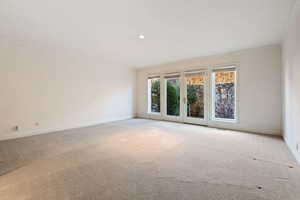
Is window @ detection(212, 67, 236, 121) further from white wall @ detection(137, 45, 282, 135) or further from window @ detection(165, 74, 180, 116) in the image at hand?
window @ detection(165, 74, 180, 116)

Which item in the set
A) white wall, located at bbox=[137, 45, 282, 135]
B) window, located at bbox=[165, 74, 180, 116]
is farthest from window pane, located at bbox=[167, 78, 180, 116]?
white wall, located at bbox=[137, 45, 282, 135]

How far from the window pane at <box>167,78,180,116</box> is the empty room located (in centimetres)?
6

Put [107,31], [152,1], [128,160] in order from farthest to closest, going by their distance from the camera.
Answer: [107,31] → [128,160] → [152,1]

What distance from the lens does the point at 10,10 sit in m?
2.47

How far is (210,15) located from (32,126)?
5.02 meters

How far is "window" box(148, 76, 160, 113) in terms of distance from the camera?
6705 mm

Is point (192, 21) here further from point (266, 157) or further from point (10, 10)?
point (10, 10)

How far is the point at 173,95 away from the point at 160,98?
0.60m

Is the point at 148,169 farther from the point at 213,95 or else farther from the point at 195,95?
the point at 195,95

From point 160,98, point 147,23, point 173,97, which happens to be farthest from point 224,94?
point 147,23

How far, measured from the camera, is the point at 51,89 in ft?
14.5

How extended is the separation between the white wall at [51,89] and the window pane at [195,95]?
2977 mm

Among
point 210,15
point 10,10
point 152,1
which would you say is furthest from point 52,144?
point 210,15

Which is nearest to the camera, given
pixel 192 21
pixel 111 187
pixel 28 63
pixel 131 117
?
pixel 111 187
